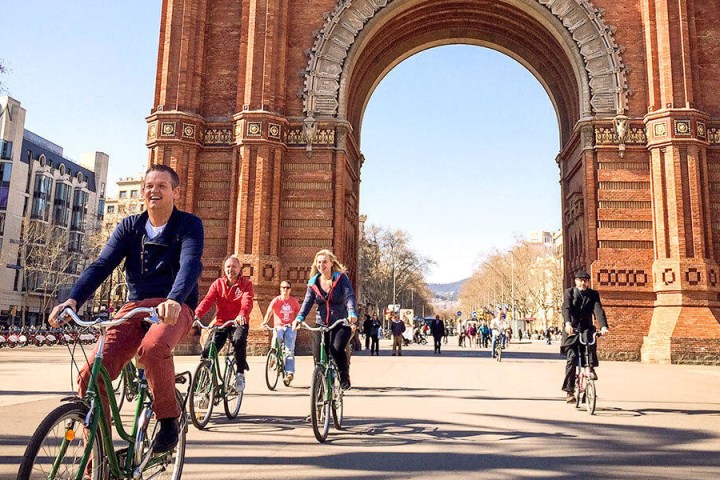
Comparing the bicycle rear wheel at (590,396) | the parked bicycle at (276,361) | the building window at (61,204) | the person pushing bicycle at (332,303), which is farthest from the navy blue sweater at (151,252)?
the building window at (61,204)

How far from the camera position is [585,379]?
877 cm

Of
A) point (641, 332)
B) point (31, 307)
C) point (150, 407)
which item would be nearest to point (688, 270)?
point (641, 332)

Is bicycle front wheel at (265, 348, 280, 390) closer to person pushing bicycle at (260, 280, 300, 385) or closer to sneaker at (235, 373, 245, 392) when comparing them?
person pushing bicycle at (260, 280, 300, 385)

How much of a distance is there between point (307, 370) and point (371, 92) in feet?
57.4

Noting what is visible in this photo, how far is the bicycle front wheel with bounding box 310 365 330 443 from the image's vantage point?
604 centimetres

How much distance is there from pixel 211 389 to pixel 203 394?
149 millimetres

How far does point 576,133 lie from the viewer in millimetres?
22828

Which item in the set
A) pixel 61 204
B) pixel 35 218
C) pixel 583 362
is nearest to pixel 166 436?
pixel 583 362

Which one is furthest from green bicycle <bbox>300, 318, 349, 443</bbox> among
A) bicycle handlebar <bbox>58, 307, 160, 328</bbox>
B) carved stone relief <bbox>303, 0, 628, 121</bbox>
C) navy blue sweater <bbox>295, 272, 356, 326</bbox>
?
carved stone relief <bbox>303, 0, 628, 121</bbox>

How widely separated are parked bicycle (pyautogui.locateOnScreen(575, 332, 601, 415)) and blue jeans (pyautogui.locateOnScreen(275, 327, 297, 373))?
16.9 feet

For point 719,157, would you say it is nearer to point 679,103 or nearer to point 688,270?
point 679,103

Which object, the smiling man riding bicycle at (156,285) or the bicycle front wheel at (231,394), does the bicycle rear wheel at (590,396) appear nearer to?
the bicycle front wheel at (231,394)

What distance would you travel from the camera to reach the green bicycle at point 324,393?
240 inches

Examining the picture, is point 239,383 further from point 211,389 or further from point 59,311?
point 59,311
